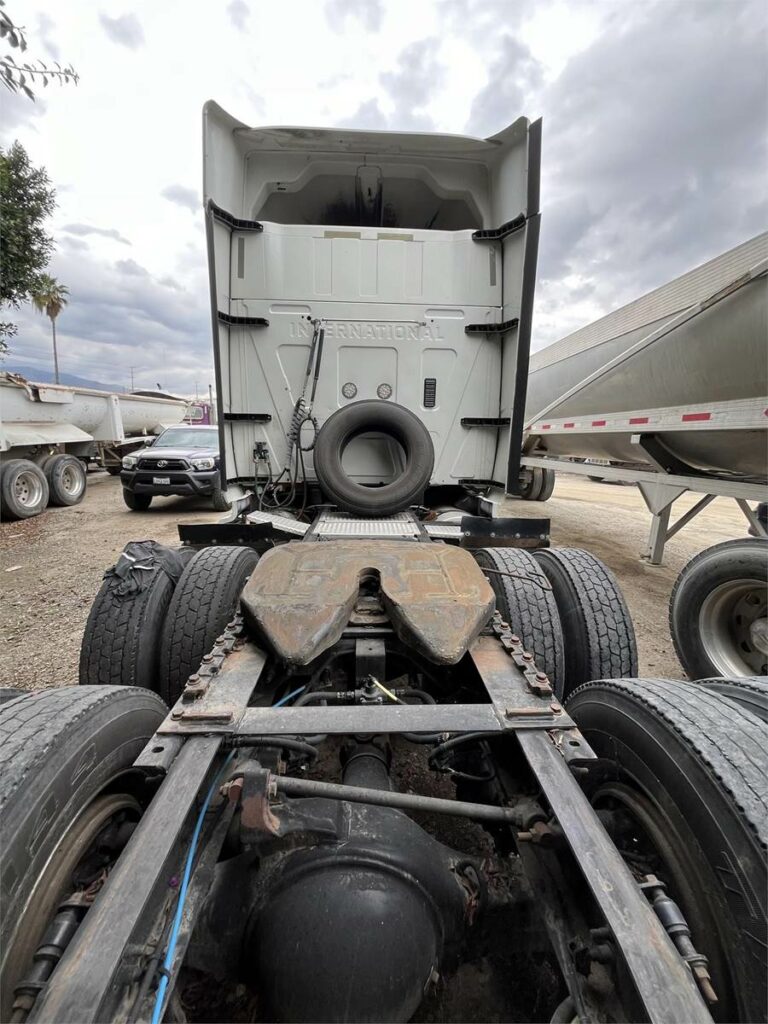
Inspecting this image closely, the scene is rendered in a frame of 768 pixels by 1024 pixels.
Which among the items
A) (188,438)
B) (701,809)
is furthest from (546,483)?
(701,809)

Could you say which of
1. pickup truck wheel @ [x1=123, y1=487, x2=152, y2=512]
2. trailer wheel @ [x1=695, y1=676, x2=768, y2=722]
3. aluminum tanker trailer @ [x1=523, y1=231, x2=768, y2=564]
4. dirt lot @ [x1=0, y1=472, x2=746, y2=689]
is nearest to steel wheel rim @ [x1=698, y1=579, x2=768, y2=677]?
dirt lot @ [x1=0, y1=472, x2=746, y2=689]

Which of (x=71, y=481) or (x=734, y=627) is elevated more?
(x=71, y=481)

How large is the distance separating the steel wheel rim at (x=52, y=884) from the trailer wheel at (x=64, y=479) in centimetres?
1076

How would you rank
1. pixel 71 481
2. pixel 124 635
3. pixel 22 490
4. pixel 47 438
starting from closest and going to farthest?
pixel 124 635 < pixel 22 490 < pixel 47 438 < pixel 71 481

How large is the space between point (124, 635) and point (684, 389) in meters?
4.59

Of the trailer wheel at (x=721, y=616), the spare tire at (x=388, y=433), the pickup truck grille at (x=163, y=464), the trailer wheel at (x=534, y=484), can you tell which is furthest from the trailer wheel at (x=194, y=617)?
the trailer wheel at (x=534, y=484)

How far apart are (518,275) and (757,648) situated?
3141 mm

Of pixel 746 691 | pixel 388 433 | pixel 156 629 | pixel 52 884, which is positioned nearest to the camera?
pixel 52 884

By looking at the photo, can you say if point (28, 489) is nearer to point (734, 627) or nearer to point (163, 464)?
point (163, 464)

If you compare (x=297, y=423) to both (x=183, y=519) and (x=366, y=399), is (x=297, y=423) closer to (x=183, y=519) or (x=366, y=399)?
(x=366, y=399)

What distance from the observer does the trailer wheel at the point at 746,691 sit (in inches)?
57.1

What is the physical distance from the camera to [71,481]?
35.3 ft

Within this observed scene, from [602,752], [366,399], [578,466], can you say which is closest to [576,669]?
[602,752]

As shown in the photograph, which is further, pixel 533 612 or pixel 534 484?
pixel 534 484
